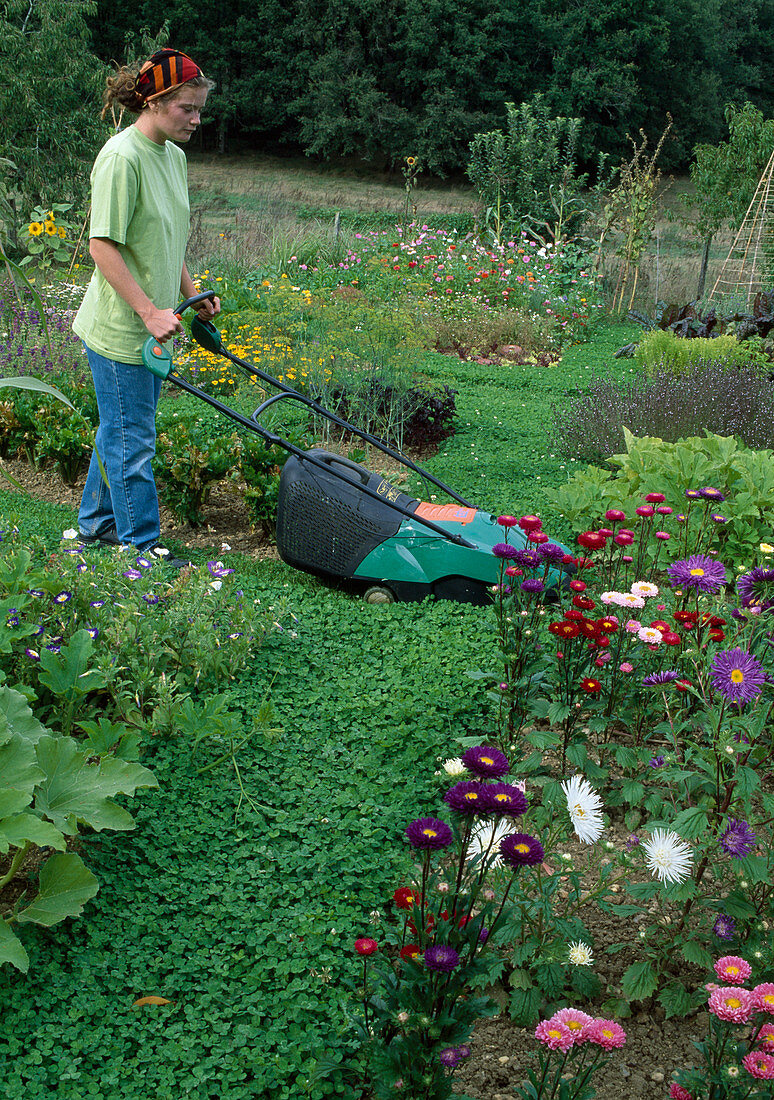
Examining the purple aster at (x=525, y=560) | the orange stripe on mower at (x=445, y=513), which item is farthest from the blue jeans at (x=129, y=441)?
the purple aster at (x=525, y=560)

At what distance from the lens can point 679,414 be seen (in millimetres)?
5281

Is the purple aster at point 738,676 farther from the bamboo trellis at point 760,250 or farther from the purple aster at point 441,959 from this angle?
the bamboo trellis at point 760,250

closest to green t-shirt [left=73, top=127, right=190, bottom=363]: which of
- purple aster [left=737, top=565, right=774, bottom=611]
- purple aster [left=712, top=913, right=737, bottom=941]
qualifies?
purple aster [left=737, top=565, right=774, bottom=611]

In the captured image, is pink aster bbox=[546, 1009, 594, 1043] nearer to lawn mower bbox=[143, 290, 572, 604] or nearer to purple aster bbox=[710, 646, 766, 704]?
purple aster bbox=[710, 646, 766, 704]

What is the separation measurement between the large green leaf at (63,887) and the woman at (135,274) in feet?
4.92

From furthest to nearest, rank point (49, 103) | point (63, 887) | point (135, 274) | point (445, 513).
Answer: point (49, 103) < point (445, 513) < point (135, 274) < point (63, 887)

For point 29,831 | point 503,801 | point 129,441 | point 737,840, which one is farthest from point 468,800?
point 129,441

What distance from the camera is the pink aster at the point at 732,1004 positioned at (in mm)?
1268

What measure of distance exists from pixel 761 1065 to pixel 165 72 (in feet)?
10.9

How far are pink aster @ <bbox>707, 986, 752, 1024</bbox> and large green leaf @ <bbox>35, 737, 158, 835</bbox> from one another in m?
1.25

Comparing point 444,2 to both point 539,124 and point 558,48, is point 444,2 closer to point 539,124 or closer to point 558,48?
point 558,48

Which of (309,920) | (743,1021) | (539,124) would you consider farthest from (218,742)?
(539,124)

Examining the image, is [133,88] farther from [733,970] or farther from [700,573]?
[733,970]

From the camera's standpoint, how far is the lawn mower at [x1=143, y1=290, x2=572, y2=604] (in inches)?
137
